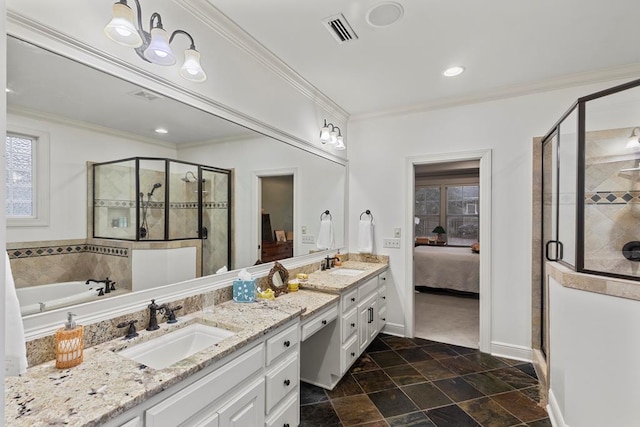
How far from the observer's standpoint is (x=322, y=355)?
241 cm

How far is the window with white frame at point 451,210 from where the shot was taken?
6855mm

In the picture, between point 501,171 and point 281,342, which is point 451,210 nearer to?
point 501,171

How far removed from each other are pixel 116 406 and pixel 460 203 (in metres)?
7.34

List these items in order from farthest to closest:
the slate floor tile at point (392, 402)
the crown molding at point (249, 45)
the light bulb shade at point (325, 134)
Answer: the light bulb shade at point (325, 134) → the slate floor tile at point (392, 402) → the crown molding at point (249, 45)

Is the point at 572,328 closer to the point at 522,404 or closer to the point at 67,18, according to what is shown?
the point at 522,404

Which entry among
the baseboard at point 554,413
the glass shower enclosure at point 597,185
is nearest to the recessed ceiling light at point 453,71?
the glass shower enclosure at point 597,185

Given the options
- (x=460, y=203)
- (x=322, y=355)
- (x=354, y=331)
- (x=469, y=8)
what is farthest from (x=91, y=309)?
(x=460, y=203)

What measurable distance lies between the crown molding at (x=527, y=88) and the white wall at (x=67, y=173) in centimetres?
290

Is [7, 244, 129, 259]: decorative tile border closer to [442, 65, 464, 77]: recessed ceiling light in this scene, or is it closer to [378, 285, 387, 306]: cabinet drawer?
[378, 285, 387, 306]: cabinet drawer

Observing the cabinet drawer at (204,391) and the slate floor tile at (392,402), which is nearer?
the cabinet drawer at (204,391)

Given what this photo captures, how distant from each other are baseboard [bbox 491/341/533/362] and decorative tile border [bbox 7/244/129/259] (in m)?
3.35

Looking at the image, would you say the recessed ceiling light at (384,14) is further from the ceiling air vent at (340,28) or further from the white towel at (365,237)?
the white towel at (365,237)

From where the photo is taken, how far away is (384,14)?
1.84 meters

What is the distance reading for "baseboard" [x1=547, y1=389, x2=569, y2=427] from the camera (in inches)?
74.1
